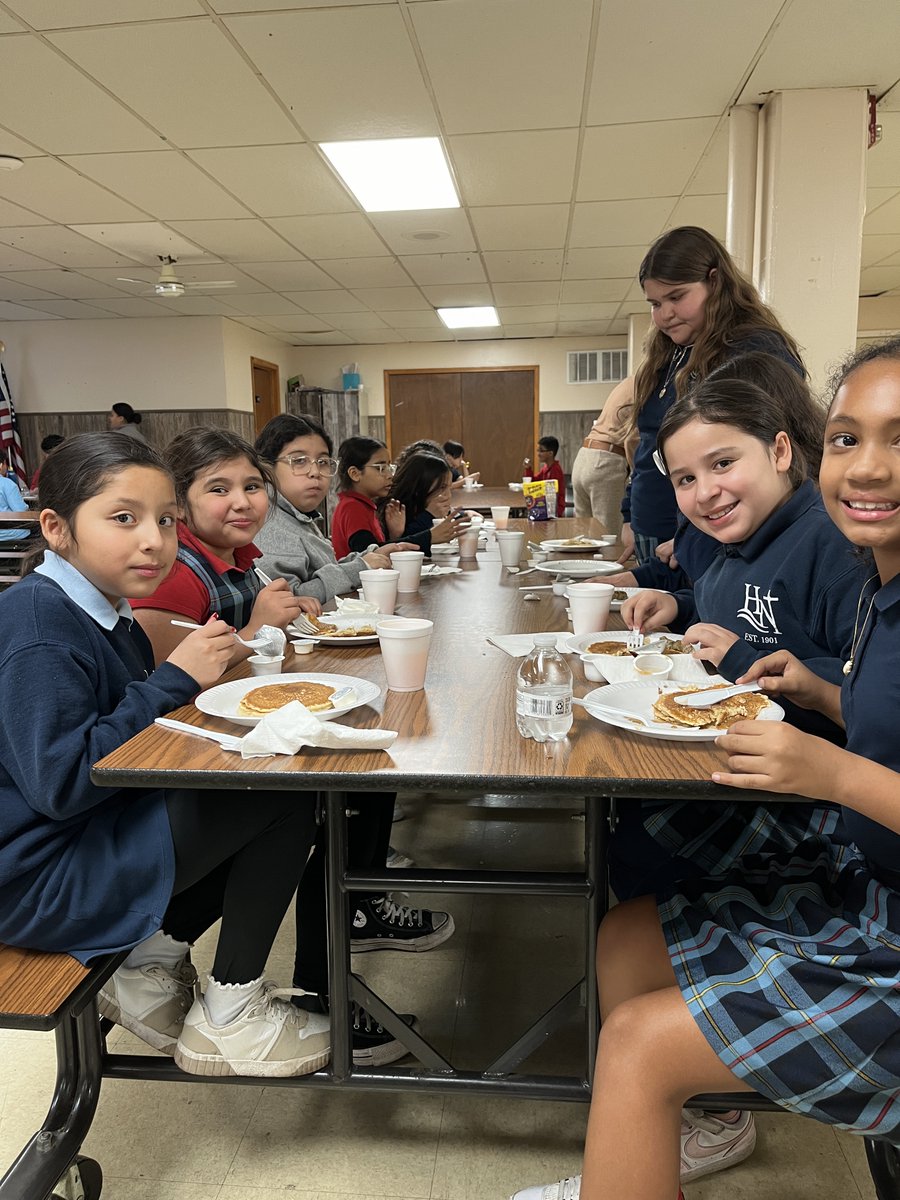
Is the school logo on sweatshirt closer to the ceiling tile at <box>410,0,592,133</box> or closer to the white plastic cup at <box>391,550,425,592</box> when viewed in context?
the white plastic cup at <box>391,550,425,592</box>

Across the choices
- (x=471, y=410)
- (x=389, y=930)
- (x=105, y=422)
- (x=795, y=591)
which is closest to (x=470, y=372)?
(x=471, y=410)

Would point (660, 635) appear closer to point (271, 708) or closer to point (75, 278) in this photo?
point (271, 708)

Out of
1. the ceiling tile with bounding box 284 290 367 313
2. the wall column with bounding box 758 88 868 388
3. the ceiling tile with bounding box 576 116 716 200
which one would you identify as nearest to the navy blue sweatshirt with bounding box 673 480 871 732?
the wall column with bounding box 758 88 868 388

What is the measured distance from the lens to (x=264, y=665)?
1.42 metres

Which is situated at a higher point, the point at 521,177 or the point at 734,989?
the point at 521,177

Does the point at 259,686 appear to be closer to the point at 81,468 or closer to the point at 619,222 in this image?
the point at 81,468

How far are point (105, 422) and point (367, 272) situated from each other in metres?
3.96

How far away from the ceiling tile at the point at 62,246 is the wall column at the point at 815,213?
4307 mm

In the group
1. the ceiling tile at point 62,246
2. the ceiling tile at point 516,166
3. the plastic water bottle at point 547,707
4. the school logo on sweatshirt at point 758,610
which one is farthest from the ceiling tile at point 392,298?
the plastic water bottle at point 547,707

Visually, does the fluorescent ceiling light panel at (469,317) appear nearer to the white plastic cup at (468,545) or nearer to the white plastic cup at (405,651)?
the white plastic cup at (468,545)

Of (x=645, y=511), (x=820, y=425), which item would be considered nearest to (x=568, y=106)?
(x=645, y=511)

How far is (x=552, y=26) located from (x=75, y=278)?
16.7 ft

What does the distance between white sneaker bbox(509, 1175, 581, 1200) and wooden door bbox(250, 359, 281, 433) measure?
9190mm

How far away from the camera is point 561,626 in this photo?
1.77m
